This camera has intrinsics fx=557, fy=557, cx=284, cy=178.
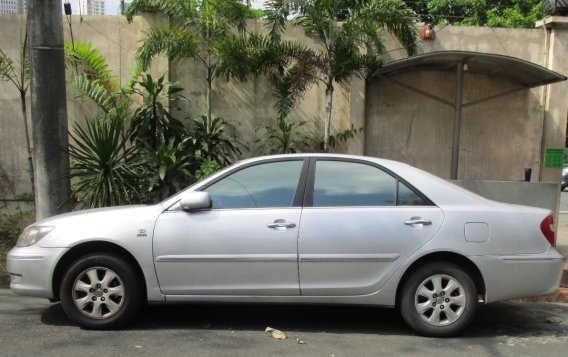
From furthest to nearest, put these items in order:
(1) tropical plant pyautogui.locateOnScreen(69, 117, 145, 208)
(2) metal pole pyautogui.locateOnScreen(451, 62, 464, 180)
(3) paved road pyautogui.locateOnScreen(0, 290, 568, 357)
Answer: (2) metal pole pyautogui.locateOnScreen(451, 62, 464, 180), (1) tropical plant pyautogui.locateOnScreen(69, 117, 145, 208), (3) paved road pyautogui.locateOnScreen(0, 290, 568, 357)

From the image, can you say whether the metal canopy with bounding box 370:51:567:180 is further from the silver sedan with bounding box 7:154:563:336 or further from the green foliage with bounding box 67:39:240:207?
the silver sedan with bounding box 7:154:563:336

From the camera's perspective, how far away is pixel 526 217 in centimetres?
484

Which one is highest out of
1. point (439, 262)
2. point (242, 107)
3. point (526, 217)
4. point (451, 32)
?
point (451, 32)

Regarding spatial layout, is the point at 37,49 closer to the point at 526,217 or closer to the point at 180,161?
the point at 180,161

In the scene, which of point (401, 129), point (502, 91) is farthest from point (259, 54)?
point (502, 91)

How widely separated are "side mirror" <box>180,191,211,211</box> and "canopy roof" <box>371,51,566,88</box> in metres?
5.02

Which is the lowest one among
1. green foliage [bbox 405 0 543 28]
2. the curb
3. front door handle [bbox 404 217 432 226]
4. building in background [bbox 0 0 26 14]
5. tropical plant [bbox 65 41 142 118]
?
the curb

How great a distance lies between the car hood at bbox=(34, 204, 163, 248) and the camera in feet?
15.7

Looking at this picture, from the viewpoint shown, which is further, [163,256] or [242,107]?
[242,107]

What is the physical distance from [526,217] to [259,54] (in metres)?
5.28

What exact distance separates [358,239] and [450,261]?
0.84 metres

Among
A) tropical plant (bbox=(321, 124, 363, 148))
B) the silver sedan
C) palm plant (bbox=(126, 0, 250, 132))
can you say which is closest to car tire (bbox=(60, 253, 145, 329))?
the silver sedan

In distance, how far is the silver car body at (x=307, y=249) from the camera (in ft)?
15.5

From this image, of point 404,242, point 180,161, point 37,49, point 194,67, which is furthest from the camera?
point 194,67
